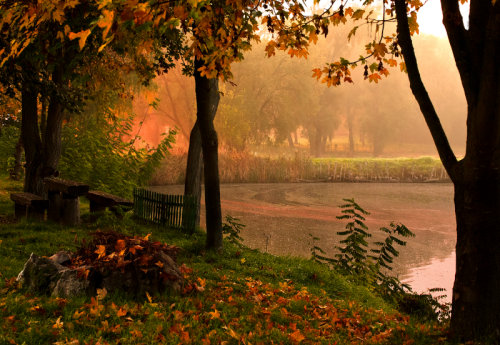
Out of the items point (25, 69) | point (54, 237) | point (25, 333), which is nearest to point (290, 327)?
point (25, 333)

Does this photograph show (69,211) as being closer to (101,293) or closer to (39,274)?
(39,274)

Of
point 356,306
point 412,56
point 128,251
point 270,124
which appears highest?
point 270,124

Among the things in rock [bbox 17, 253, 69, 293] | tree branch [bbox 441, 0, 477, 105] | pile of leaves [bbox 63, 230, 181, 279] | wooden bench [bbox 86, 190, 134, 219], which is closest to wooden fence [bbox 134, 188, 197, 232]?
wooden bench [bbox 86, 190, 134, 219]

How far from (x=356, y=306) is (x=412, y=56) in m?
3.14

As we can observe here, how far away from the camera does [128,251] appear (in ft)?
14.5

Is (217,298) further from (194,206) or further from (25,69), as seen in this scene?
(25,69)

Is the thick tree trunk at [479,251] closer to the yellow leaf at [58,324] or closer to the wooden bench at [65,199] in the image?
the yellow leaf at [58,324]

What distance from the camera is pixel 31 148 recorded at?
31.9 ft

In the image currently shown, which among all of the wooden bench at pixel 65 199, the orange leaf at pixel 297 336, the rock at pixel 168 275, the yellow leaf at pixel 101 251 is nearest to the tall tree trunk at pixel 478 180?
the orange leaf at pixel 297 336

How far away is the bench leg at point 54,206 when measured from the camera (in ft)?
27.5

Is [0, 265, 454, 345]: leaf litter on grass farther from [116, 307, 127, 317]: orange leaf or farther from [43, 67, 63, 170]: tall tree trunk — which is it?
[43, 67, 63, 170]: tall tree trunk

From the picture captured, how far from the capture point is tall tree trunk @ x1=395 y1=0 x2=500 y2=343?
3762mm

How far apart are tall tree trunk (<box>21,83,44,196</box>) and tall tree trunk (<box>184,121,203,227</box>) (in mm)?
3418

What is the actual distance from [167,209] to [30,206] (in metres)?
2.90
